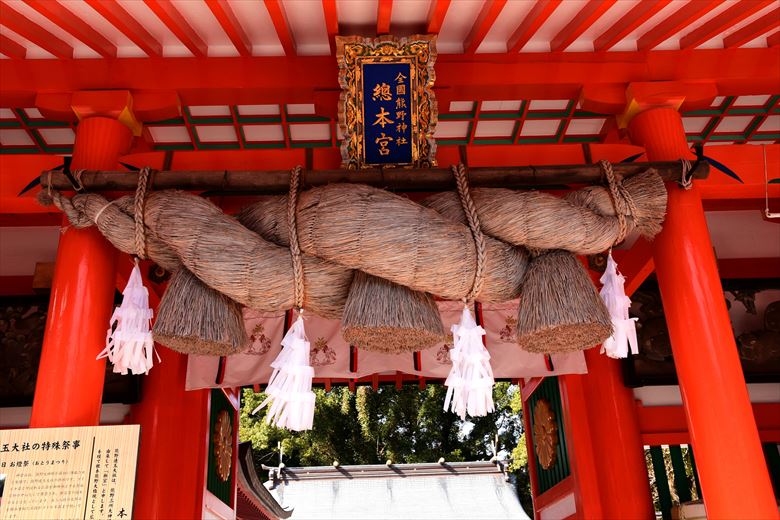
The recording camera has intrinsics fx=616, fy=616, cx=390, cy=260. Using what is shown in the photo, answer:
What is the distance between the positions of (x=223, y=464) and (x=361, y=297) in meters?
4.28

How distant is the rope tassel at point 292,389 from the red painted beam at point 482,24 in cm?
197

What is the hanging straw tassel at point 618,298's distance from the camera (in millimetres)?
2881

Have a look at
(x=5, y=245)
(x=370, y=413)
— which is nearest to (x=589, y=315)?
(x=5, y=245)

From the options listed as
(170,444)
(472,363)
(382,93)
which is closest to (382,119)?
(382,93)

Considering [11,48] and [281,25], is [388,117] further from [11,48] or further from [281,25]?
[11,48]

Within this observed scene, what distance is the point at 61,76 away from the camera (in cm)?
360

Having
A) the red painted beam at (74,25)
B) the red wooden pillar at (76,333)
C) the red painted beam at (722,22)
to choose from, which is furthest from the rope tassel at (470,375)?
the red painted beam at (74,25)

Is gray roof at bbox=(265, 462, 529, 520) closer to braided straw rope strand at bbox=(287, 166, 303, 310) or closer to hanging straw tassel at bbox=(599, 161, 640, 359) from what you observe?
hanging straw tassel at bbox=(599, 161, 640, 359)

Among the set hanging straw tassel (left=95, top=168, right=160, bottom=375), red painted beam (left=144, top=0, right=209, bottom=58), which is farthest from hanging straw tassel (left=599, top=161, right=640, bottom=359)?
red painted beam (left=144, top=0, right=209, bottom=58)

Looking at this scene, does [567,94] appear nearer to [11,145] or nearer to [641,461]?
[641,461]

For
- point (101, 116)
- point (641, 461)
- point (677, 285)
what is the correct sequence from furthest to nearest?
point (641, 461) → point (101, 116) → point (677, 285)

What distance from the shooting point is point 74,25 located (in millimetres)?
3293

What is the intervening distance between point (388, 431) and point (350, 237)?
1819 centimetres

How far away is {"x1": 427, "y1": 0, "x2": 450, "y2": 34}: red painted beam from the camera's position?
3.18 metres
